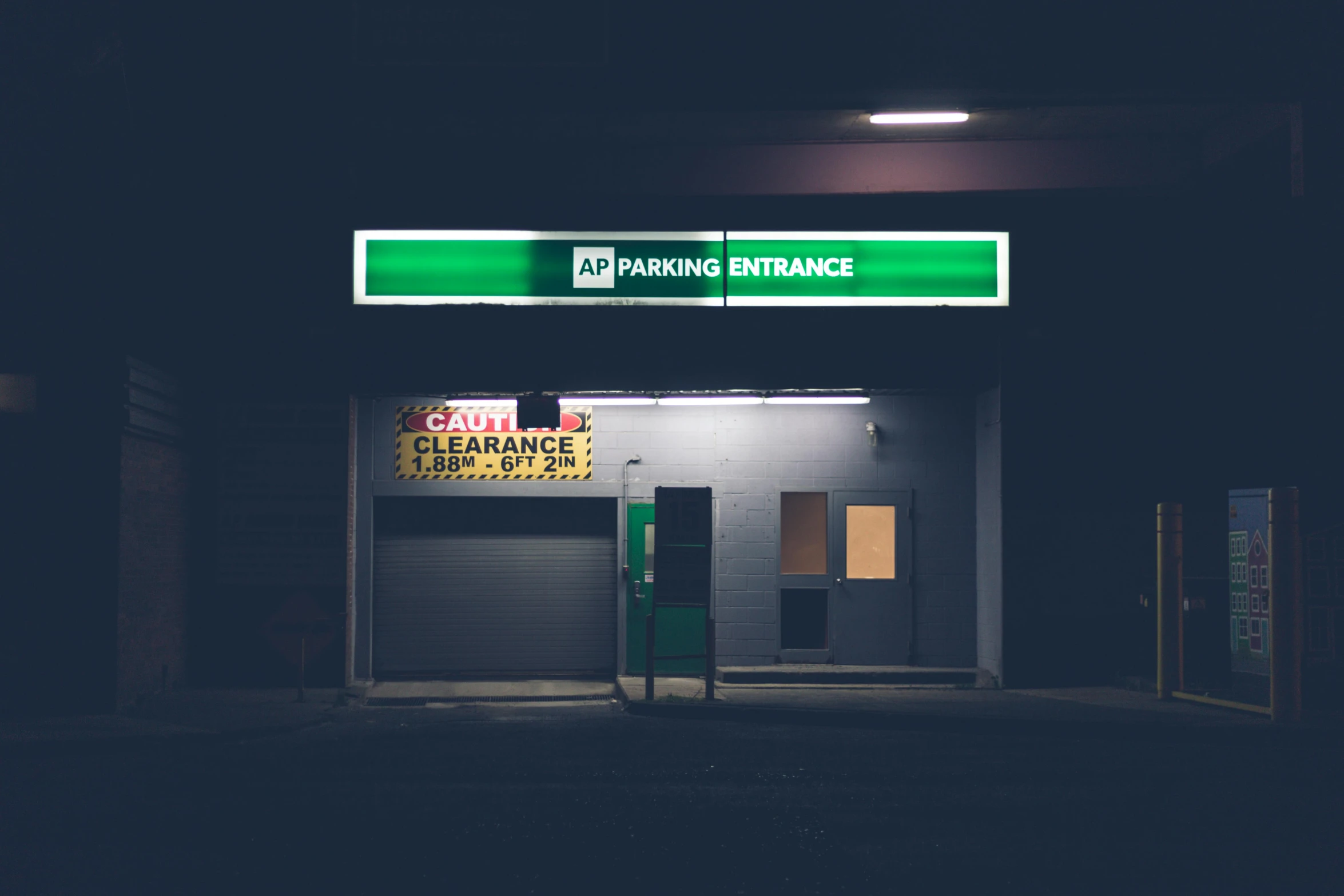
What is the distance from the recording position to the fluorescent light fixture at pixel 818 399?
1595cm

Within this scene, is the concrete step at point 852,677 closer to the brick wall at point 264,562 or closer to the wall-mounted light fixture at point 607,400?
the wall-mounted light fixture at point 607,400

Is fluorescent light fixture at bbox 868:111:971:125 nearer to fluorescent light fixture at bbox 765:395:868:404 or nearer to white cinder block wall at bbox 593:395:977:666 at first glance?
fluorescent light fixture at bbox 765:395:868:404

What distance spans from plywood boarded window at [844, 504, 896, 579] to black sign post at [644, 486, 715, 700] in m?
2.71

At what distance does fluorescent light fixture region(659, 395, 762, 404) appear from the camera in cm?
1591

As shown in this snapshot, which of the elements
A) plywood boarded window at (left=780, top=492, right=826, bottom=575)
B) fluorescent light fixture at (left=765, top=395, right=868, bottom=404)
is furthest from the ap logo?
plywood boarded window at (left=780, top=492, right=826, bottom=575)

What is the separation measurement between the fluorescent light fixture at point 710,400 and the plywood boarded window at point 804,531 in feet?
4.80

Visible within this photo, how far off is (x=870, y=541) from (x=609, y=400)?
13.9 feet

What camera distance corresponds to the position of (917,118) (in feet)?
44.5

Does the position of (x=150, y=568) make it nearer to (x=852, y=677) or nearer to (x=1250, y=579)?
(x=852, y=677)

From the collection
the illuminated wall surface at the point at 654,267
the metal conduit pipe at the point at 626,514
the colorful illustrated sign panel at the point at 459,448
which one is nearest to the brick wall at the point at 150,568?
the colorful illustrated sign panel at the point at 459,448

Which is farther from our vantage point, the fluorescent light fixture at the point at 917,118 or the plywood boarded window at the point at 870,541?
the plywood boarded window at the point at 870,541

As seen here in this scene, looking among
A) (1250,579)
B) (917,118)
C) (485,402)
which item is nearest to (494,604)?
(485,402)

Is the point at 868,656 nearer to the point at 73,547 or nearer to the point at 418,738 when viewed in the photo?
the point at 418,738

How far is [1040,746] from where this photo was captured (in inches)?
417
